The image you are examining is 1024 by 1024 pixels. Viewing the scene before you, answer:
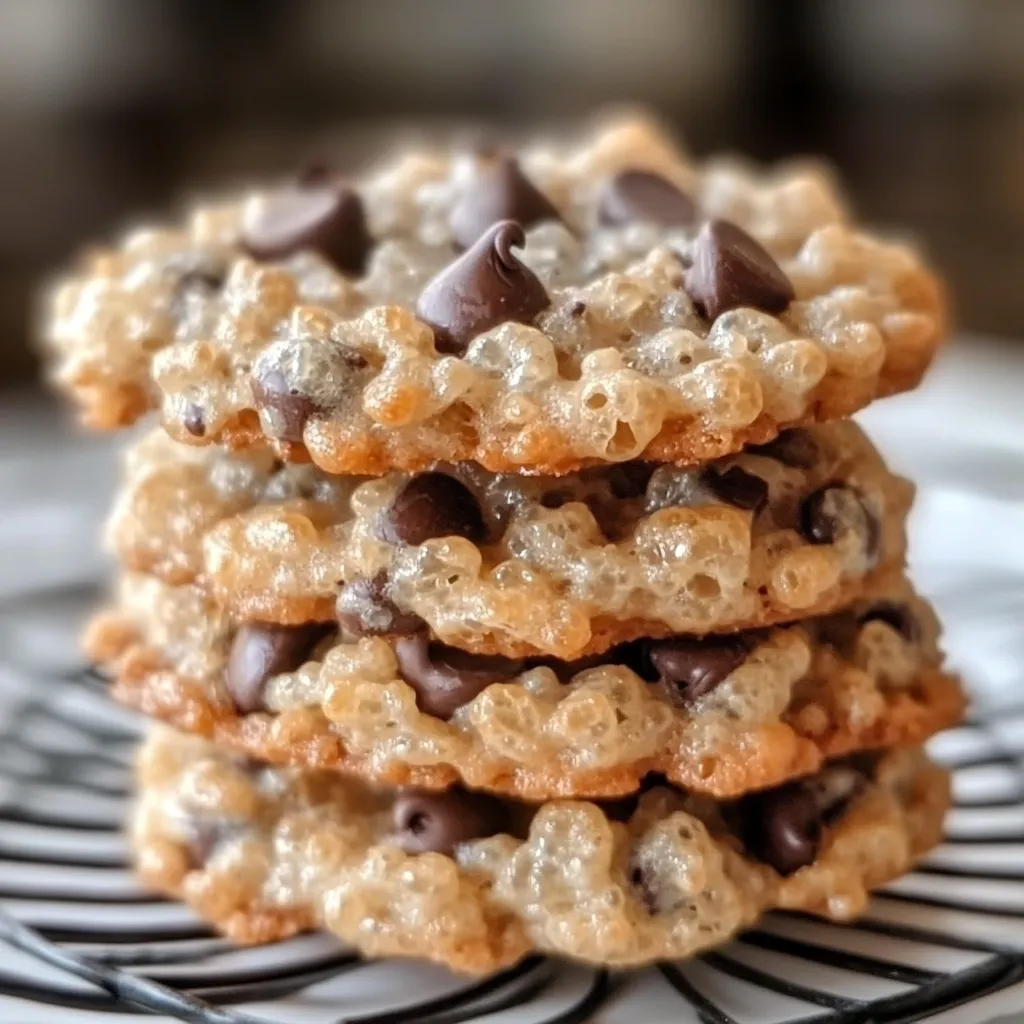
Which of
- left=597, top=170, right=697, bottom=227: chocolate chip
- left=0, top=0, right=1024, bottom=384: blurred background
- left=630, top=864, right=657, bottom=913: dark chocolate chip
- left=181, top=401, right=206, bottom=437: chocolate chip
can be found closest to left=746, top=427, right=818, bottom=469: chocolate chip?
left=597, top=170, right=697, bottom=227: chocolate chip

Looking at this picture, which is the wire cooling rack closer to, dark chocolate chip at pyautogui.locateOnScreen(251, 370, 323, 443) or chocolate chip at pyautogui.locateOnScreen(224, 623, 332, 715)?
chocolate chip at pyautogui.locateOnScreen(224, 623, 332, 715)

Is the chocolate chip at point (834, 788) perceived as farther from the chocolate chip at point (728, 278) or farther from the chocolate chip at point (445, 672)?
the chocolate chip at point (728, 278)

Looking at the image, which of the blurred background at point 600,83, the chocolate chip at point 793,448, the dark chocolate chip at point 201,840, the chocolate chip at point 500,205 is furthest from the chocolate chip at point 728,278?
the blurred background at point 600,83

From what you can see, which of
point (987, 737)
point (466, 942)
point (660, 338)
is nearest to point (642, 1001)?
point (466, 942)

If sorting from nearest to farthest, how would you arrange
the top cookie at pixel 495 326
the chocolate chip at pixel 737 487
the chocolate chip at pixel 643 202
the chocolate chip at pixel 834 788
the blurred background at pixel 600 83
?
the top cookie at pixel 495 326 → the chocolate chip at pixel 737 487 → the chocolate chip at pixel 834 788 → the chocolate chip at pixel 643 202 → the blurred background at pixel 600 83

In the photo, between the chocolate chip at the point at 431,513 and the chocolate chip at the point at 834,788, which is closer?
the chocolate chip at the point at 431,513

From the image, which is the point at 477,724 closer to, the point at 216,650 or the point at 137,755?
the point at 216,650

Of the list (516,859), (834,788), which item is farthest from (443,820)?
(834,788)
